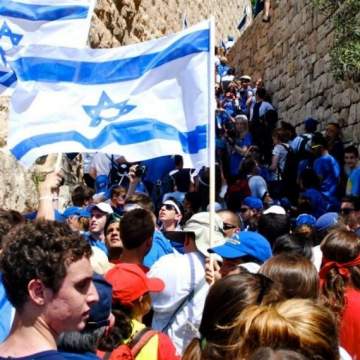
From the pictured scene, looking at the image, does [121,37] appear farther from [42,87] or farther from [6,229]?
[6,229]

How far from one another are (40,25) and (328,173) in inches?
180

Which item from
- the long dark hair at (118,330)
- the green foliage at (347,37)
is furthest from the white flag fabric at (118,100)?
the green foliage at (347,37)

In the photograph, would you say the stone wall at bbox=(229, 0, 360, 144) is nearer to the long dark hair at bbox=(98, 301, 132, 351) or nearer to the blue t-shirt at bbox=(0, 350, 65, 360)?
the long dark hair at bbox=(98, 301, 132, 351)

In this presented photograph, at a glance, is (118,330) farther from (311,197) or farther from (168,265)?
(311,197)

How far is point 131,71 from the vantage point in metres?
5.44

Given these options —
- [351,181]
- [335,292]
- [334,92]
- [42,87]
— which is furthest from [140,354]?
[334,92]

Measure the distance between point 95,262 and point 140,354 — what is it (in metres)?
1.18

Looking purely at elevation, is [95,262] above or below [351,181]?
below

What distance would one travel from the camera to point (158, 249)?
552cm

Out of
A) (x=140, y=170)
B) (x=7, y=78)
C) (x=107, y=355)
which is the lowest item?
(x=107, y=355)

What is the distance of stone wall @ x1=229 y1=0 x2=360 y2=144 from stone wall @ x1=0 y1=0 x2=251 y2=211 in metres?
2.56

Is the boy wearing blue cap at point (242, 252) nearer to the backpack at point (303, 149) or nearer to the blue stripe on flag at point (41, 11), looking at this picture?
the blue stripe on flag at point (41, 11)

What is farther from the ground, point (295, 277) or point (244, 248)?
point (244, 248)

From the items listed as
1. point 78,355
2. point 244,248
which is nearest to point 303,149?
point 244,248
